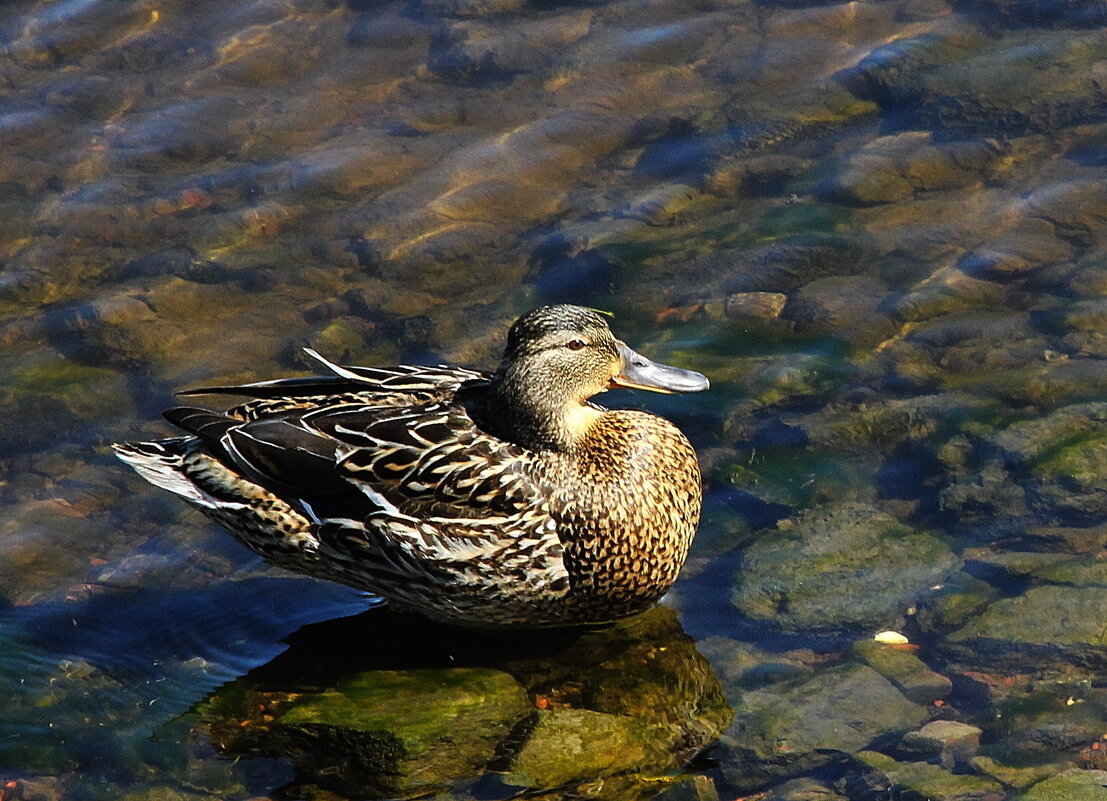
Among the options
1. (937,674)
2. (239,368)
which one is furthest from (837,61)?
(937,674)

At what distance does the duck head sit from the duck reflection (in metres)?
1.04

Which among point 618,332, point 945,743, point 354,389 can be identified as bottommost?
point 945,743

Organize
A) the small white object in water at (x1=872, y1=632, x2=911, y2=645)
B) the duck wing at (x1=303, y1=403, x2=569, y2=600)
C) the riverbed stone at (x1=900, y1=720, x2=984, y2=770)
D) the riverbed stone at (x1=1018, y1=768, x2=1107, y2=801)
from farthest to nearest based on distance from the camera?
1. the duck wing at (x1=303, y1=403, x2=569, y2=600)
2. the small white object in water at (x1=872, y1=632, x2=911, y2=645)
3. the riverbed stone at (x1=900, y1=720, x2=984, y2=770)
4. the riverbed stone at (x1=1018, y1=768, x2=1107, y2=801)

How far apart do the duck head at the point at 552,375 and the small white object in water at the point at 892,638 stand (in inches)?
64.5

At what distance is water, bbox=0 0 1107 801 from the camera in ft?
20.4

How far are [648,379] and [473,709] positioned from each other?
1770 mm

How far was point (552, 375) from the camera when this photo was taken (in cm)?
666

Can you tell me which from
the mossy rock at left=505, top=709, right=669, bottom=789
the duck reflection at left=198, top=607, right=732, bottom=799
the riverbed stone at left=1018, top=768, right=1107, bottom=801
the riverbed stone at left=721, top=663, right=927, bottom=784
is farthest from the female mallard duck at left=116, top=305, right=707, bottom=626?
the riverbed stone at left=1018, top=768, right=1107, bottom=801

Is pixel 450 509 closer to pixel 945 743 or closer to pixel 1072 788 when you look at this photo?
pixel 945 743

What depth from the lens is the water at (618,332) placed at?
245 inches

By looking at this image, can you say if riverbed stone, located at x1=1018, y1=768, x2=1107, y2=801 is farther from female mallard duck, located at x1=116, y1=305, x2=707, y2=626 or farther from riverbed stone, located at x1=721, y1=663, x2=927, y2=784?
female mallard duck, located at x1=116, y1=305, x2=707, y2=626

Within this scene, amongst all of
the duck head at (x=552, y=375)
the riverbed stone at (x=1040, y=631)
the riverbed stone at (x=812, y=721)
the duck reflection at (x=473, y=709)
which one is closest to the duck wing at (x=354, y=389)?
the duck head at (x=552, y=375)

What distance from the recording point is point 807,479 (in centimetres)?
754

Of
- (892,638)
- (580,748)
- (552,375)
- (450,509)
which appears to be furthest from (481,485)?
(892,638)
